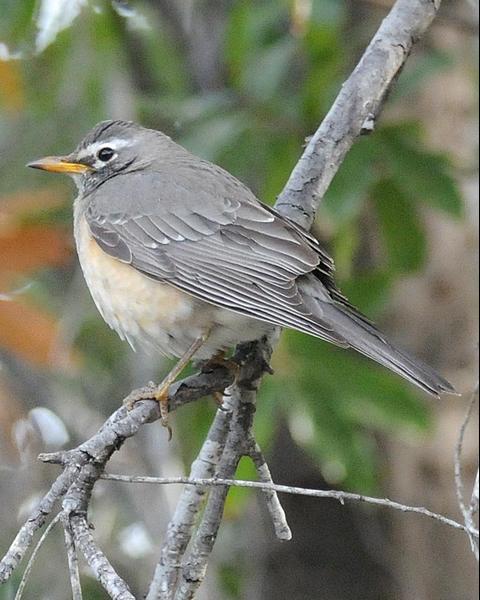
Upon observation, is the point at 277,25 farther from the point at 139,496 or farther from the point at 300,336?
the point at 139,496

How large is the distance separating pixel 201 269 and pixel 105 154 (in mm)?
1156

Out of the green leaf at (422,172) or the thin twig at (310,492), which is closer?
the thin twig at (310,492)

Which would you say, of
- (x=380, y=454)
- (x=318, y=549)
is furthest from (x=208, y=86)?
(x=318, y=549)

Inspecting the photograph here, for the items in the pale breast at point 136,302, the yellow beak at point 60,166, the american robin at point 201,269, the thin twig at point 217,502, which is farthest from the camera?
the yellow beak at point 60,166

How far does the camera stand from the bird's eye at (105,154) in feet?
17.1

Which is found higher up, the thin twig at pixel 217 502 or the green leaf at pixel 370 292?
the green leaf at pixel 370 292

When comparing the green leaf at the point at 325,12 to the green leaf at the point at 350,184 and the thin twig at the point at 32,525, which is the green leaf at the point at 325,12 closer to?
the green leaf at the point at 350,184

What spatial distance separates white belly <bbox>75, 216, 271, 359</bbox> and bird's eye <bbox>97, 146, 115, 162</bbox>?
85 centimetres

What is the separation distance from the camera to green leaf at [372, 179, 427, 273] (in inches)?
228

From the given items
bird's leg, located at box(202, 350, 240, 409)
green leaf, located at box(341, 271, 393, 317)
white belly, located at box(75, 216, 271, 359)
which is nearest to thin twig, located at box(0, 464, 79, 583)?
bird's leg, located at box(202, 350, 240, 409)

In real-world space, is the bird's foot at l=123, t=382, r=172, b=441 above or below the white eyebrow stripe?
below

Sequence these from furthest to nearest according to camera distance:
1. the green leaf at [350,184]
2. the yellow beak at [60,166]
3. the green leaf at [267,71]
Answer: the green leaf at [267,71], the green leaf at [350,184], the yellow beak at [60,166]

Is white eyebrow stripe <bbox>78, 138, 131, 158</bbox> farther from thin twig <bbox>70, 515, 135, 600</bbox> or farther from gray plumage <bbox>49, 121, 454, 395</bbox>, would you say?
thin twig <bbox>70, 515, 135, 600</bbox>

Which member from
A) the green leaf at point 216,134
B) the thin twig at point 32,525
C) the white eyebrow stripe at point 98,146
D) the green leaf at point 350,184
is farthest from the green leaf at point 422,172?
the thin twig at point 32,525
